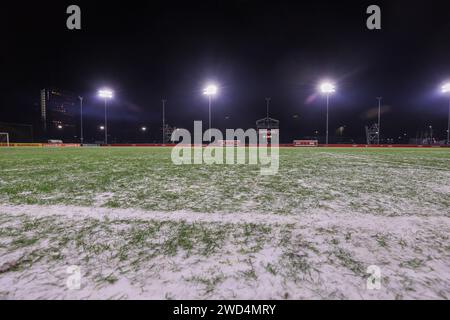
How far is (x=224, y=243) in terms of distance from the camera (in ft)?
6.41

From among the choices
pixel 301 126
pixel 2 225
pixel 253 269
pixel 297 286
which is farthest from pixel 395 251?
pixel 301 126

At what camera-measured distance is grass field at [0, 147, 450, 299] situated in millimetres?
1376

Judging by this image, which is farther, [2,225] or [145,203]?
[145,203]

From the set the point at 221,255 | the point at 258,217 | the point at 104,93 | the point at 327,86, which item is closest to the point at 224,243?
the point at 221,255

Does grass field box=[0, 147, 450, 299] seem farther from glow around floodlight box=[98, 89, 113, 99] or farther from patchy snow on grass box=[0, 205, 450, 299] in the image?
glow around floodlight box=[98, 89, 113, 99]

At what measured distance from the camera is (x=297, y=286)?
1368 mm

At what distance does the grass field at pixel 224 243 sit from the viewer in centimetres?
138

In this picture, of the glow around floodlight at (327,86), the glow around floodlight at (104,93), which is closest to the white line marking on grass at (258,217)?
the glow around floodlight at (327,86)

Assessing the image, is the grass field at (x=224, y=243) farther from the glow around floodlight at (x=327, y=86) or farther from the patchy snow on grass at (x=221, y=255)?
the glow around floodlight at (x=327, y=86)

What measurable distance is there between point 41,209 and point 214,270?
2559mm
